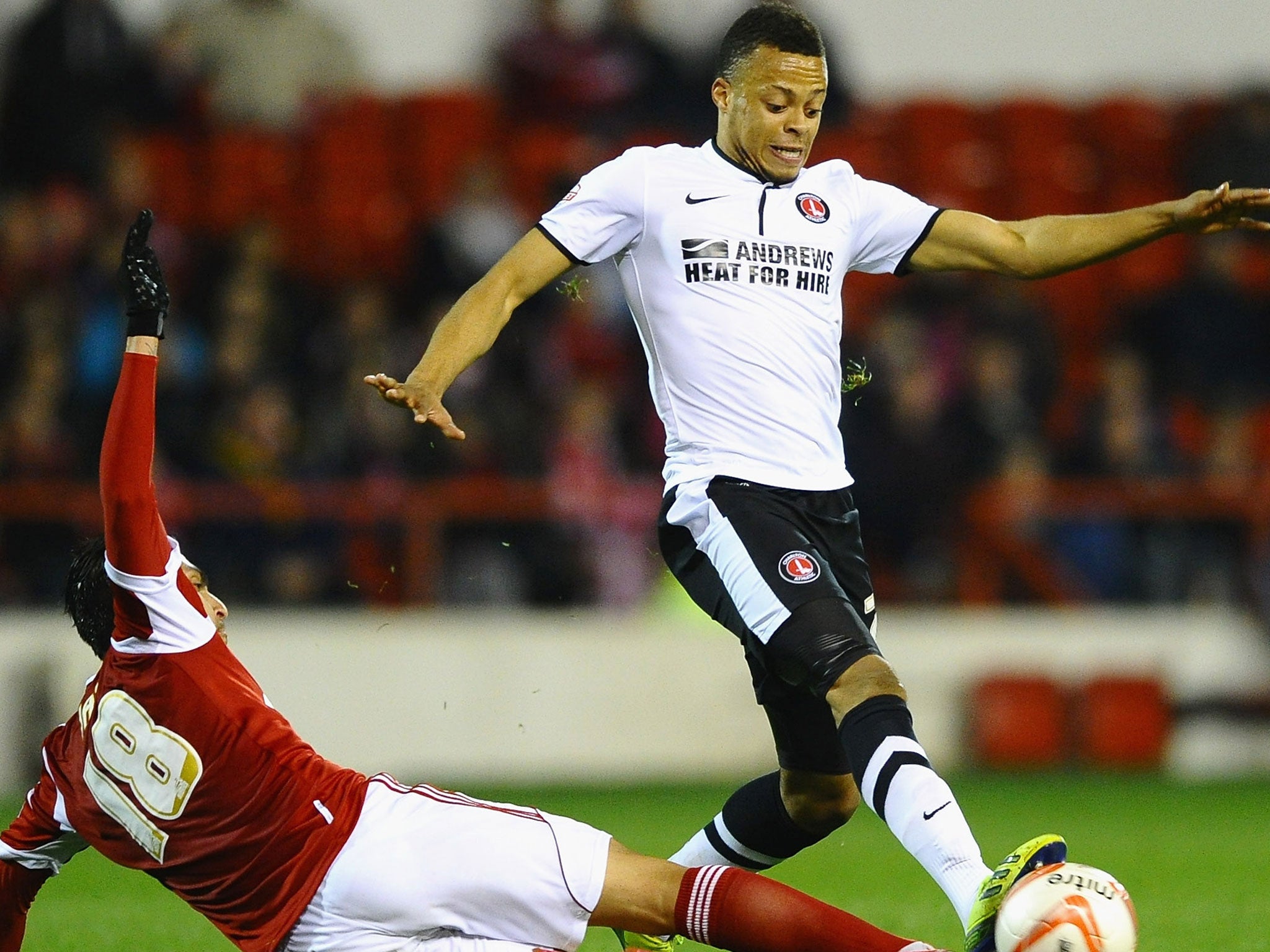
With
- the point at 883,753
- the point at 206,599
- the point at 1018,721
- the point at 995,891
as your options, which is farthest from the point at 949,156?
the point at 995,891

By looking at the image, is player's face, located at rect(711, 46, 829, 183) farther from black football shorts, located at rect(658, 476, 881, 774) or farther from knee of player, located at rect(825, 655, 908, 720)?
knee of player, located at rect(825, 655, 908, 720)

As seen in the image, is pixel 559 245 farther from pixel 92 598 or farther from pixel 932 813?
pixel 932 813

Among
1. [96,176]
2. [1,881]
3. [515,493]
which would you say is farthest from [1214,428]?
[1,881]

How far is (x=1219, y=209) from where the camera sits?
490 cm

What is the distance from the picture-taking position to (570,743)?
1091cm

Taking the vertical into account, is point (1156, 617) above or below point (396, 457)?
below

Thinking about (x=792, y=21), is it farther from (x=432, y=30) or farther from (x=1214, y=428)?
(x=432, y=30)

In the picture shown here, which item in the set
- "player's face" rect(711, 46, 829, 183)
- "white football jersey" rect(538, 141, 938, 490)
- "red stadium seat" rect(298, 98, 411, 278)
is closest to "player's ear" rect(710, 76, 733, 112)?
"player's face" rect(711, 46, 829, 183)

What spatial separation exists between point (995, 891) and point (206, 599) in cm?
182

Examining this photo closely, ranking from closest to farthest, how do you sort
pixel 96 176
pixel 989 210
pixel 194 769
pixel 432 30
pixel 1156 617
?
pixel 194 769
pixel 1156 617
pixel 96 176
pixel 989 210
pixel 432 30

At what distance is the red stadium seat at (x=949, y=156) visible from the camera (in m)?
13.3

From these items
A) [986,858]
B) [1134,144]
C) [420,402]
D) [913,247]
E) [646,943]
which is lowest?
[986,858]

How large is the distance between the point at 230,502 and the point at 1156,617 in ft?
17.2

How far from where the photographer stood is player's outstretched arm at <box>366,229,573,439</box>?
14.6 feet
